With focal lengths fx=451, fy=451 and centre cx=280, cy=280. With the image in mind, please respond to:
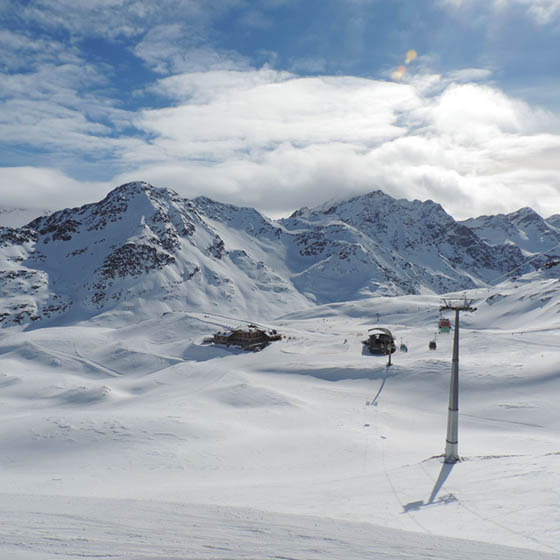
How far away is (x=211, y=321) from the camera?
8169 cm

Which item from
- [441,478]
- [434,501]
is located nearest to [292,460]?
[441,478]

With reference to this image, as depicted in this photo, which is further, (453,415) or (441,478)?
(453,415)

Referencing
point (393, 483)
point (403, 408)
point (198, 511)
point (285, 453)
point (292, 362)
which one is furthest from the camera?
point (292, 362)

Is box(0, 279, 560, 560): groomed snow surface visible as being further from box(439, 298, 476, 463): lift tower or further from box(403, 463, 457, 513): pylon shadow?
box(439, 298, 476, 463): lift tower

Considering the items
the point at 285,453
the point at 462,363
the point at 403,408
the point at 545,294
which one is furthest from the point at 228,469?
the point at 545,294

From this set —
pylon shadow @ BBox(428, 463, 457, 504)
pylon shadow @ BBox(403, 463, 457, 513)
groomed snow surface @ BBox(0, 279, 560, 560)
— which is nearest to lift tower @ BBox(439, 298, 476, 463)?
pylon shadow @ BBox(428, 463, 457, 504)

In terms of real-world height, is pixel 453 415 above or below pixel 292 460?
above

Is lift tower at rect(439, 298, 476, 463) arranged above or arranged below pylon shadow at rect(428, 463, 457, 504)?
above

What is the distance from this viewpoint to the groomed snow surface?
9.72 m

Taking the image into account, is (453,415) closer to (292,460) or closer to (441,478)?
(441,478)

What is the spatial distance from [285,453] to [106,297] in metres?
167

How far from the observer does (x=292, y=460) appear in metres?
21.2

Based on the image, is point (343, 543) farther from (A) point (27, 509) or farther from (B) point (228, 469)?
(B) point (228, 469)

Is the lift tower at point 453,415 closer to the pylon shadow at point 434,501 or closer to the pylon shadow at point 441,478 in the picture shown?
the pylon shadow at point 441,478
